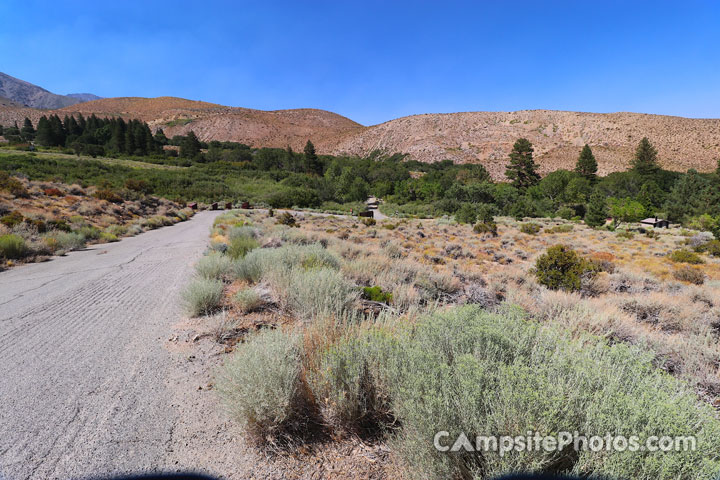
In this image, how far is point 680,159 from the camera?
62.1 meters

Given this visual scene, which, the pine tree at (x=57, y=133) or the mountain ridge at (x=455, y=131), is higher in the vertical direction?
the mountain ridge at (x=455, y=131)

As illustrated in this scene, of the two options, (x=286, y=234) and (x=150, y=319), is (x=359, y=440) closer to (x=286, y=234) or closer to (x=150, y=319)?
(x=150, y=319)

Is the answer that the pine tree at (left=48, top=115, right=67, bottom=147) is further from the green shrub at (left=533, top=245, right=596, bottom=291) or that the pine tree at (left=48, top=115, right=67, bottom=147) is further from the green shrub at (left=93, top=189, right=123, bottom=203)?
the green shrub at (left=533, top=245, right=596, bottom=291)

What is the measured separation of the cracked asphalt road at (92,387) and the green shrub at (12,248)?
173 inches

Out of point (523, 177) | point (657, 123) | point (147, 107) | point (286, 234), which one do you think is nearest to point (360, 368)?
point (286, 234)

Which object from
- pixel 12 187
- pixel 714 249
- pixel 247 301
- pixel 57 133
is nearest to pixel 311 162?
pixel 57 133

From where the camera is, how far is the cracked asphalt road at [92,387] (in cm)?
203

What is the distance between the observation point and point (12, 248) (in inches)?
333

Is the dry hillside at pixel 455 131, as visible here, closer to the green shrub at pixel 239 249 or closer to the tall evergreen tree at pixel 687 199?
the tall evergreen tree at pixel 687 199

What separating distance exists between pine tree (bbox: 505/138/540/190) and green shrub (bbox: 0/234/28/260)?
6421 centimetres

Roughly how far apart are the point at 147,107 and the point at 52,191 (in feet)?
439

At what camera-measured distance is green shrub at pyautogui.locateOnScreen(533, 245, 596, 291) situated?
24.7 ft

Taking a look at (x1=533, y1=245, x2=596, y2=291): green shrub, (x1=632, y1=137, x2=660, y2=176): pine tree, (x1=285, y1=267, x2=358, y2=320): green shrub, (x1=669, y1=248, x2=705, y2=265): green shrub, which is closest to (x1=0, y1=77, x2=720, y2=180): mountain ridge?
(x1=632, y1=137, x2=660, y2=176): pine tree

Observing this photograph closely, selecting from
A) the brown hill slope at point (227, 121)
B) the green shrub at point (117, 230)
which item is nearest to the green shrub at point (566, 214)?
the green shrub at point (117, 230)
